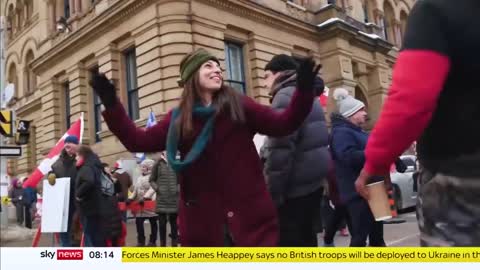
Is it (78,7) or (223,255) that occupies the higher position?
(78,7)

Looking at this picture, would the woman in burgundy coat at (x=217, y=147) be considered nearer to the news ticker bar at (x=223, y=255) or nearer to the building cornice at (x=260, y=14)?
the news ticker bar at (x=223, y=255)

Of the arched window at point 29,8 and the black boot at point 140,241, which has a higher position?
the arched window at point 29,8

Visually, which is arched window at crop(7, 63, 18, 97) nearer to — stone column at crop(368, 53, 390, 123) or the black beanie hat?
stone column at crop(368, 53, 390, 123)

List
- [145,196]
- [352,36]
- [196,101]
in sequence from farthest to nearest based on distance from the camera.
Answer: [145,196] → [352,36] → [196,101]

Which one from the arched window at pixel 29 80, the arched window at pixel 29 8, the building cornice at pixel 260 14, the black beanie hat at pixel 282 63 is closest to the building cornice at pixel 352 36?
the building cornice at pixel 260 14

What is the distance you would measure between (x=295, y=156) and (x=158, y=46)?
7.47 meters

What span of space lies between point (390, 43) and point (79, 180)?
308cm

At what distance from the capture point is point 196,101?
6.88 ft

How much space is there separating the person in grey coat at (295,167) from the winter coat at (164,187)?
313 cm

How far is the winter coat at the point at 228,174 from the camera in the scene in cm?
200

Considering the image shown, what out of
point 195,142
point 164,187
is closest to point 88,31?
point 164,187

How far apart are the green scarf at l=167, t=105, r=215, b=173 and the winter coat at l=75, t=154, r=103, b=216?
7.43ft

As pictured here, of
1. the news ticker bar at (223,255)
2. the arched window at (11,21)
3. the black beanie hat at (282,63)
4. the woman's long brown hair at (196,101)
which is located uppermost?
the arched window at (11,21)
